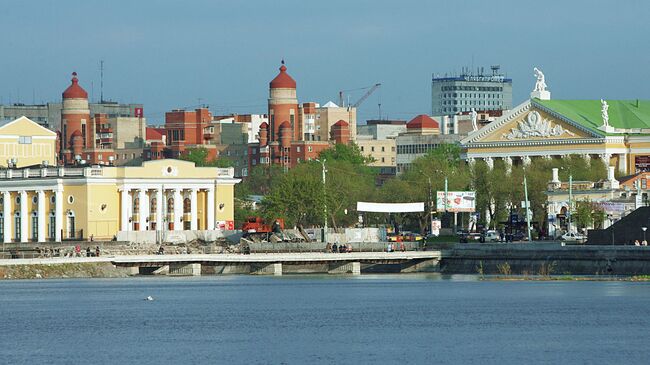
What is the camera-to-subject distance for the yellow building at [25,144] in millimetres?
178250

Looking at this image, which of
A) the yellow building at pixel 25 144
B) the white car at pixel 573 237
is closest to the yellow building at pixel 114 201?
the yellow building at pixel 25 144

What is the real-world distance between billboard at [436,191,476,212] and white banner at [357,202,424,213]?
481cm

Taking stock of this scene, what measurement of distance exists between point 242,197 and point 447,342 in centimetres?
11011

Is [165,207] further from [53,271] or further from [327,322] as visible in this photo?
[327,322]

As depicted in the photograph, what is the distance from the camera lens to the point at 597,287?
10719 cm

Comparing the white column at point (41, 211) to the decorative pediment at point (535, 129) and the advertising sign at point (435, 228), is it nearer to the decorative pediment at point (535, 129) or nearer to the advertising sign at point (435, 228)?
the advertising sign at point (435, 228)

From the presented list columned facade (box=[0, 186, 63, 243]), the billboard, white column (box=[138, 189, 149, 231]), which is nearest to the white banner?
the billboard

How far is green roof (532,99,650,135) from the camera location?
17338 centimetres

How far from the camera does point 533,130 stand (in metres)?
177

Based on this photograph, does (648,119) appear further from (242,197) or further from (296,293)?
(296,293)

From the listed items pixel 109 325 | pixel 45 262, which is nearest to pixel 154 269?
pixel 45 262

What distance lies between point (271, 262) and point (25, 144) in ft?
189

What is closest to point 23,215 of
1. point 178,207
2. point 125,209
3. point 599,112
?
point 125,209

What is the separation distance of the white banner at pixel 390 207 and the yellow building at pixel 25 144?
36433 millimetres
